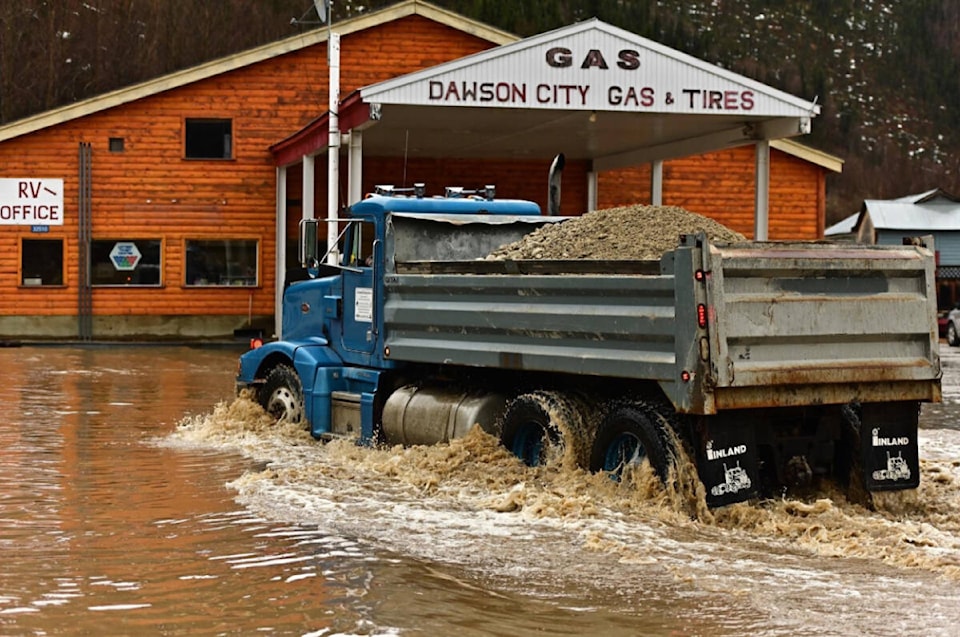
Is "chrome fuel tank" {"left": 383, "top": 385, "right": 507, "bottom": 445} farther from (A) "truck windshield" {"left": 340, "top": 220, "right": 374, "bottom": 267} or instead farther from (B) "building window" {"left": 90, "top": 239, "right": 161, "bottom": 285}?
(B) "building window" {"left": 90, "top": 239, "right": 161, "bottom": 285}

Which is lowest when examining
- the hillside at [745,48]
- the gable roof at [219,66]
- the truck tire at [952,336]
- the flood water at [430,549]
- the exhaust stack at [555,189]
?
the flood water at [430,549]

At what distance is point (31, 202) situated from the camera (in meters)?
33.7

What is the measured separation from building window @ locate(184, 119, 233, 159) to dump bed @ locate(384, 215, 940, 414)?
77.5 feet

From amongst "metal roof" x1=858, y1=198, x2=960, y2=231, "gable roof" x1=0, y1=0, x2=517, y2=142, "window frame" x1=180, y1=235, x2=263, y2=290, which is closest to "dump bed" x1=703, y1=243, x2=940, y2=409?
"gable roof" x1=0, y1=0, x2=517, y2=142

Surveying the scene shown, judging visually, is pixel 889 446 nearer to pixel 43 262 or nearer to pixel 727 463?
pixel 727 463

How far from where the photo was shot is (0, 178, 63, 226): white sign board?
33562mm

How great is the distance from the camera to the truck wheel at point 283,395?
1480 centimetres

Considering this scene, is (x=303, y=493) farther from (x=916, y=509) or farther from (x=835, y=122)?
(x=835, y=122)

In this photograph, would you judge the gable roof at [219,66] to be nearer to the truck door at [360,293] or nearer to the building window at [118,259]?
the building window at [118,259]

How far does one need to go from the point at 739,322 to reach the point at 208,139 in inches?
1026

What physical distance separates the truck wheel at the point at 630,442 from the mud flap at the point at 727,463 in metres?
0.24

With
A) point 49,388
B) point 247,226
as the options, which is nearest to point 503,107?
point 49,388

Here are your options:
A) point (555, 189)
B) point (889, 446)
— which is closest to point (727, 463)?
point (889, 446)

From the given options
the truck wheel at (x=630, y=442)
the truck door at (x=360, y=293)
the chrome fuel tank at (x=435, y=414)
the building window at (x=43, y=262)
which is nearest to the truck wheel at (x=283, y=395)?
the truck door at (x=360, y=293)
